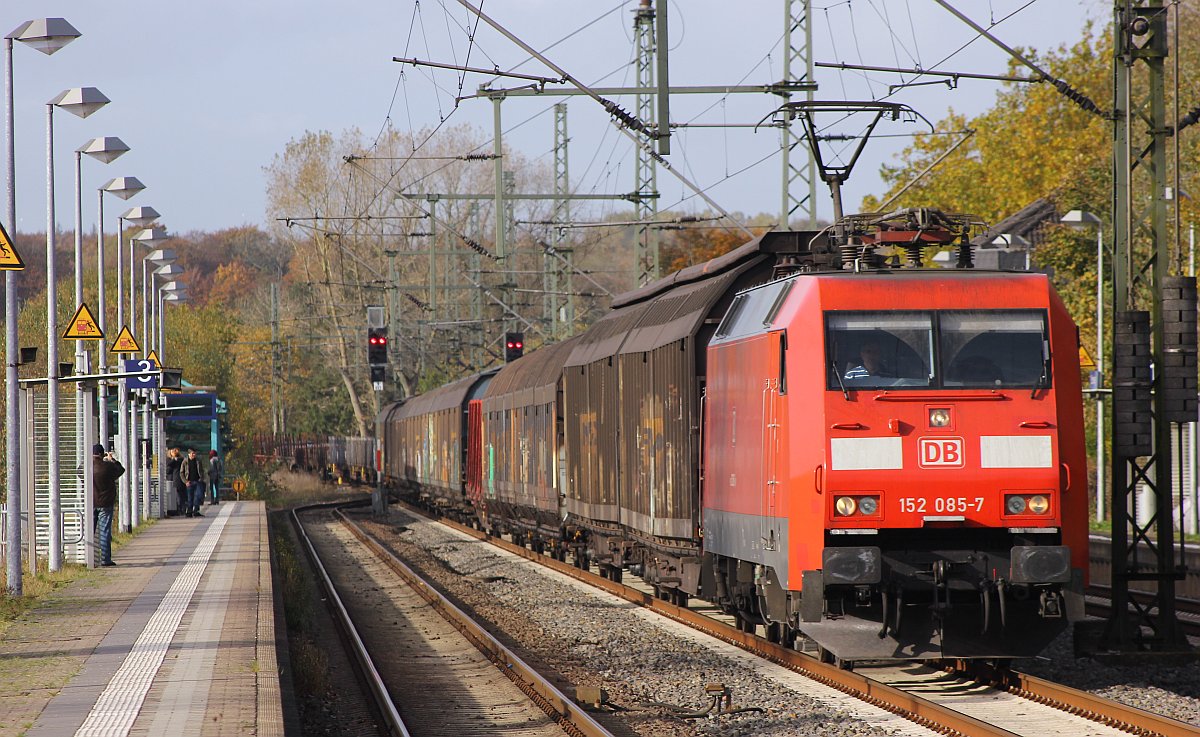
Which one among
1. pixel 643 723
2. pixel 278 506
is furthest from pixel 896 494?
pixel 278 506

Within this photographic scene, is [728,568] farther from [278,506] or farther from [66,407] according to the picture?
[278,506]

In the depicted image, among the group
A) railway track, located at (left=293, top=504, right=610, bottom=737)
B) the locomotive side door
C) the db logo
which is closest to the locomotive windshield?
the db logo

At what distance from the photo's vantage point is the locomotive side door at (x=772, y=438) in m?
11.5

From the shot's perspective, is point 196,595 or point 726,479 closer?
point 726,479

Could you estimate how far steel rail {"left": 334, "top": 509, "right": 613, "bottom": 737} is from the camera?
1063 centimetres

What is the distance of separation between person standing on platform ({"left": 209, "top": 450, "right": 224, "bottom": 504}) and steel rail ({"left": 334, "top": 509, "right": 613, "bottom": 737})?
2127 centimetres

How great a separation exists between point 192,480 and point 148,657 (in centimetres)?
2728

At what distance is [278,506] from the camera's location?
5641cm

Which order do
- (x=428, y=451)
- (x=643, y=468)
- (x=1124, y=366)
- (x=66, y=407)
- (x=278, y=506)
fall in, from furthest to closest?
(x=278, y=506)
(x=428, y=451)
(x=66, y=407)
(x=643, y=468)
(x=1124, y=366)

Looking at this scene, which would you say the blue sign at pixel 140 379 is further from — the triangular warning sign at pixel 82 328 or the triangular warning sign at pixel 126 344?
the triangular warning sign at pixel 82 328

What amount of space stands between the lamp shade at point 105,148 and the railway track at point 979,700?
14490mm

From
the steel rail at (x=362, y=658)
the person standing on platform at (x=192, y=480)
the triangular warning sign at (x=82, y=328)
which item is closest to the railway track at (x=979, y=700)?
the steel rail at (x=362, y=658)

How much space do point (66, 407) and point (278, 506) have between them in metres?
27.4

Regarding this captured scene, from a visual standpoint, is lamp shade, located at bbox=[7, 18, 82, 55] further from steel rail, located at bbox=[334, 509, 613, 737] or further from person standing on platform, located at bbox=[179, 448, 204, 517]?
person standing on platform, located at bbox=[179, 448, 204, 517]
